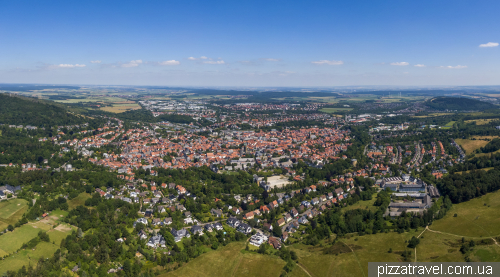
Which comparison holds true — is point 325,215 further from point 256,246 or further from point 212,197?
point 212,197

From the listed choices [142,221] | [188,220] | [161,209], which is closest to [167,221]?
[188,220]

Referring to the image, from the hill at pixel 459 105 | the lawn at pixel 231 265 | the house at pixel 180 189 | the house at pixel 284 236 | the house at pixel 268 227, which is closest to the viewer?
the lawn at pixel 231 265

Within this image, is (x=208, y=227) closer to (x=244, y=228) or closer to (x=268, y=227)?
(x=244, y=228)

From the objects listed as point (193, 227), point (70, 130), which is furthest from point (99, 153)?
point (193, 227)

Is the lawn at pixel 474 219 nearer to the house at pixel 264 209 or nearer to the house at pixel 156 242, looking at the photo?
A: the house at pixel 264 209

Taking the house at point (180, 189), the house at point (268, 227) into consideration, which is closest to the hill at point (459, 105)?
the house at point (268, 227)

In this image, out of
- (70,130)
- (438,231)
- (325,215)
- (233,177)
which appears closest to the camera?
(438,231)

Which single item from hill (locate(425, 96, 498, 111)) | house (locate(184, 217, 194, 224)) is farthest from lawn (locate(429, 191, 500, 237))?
hill (locate(425, 96, 498, 111))
